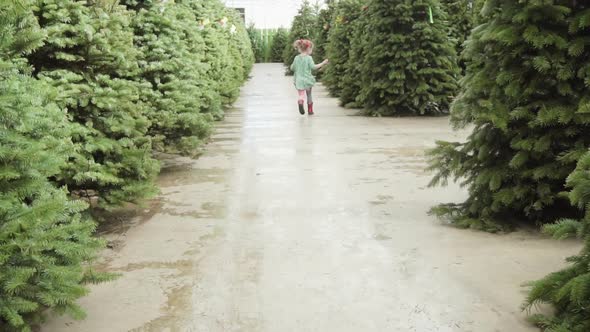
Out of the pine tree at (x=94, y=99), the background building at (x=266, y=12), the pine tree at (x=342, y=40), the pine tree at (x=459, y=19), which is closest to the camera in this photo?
the pine tree at (x=94, y=99)

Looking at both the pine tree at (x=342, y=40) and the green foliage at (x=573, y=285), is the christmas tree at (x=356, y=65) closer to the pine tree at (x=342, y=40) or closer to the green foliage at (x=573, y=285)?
Result: the pine tree at (x=342, y=40)

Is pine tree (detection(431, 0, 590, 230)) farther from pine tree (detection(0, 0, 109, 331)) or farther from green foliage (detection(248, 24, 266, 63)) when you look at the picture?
green foliage (detection(248, 24, 266, 63))

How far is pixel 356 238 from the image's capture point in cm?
449

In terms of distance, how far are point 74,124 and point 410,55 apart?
8301 millimetres

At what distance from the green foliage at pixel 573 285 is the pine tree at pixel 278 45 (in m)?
46.2

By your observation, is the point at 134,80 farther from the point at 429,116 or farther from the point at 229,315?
the point at 429,116

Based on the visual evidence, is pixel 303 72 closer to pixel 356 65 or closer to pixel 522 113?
pixel 356 65

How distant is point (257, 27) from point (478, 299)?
5092cm

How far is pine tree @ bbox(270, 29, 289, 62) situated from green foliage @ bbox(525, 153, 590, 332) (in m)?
46.2

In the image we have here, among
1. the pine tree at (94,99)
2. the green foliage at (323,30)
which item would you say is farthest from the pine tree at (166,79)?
the green foliage at (323,30)

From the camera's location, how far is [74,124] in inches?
162

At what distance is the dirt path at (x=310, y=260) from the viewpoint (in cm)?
315

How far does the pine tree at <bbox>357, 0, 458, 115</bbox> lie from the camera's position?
11344mm

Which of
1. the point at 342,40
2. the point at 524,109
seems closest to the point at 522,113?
the point at 524,109
